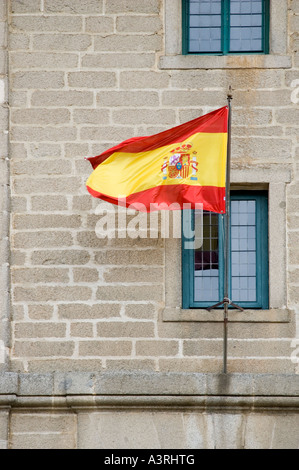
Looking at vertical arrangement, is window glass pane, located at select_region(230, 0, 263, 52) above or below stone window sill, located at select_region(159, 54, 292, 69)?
above

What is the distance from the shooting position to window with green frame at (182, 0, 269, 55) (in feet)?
41.5

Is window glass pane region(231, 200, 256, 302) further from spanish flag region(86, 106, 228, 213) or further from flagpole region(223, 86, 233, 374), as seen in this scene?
spanish flag region(86, 106, 228, 213)

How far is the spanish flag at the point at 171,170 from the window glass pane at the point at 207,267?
0.75m

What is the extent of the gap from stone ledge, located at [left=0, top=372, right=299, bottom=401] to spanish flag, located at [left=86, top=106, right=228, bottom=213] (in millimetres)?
1635

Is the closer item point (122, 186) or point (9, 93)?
point (122, 186)

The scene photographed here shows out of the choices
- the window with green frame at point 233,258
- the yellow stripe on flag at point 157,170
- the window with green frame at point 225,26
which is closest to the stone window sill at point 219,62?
the window with green frame at point 225,26

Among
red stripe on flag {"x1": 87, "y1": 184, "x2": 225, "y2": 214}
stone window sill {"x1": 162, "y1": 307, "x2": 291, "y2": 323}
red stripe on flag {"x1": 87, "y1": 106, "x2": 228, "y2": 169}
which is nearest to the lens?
red stripe on flag {"x1": 87, "y1": 184, "x2": 225, "y2": 214}

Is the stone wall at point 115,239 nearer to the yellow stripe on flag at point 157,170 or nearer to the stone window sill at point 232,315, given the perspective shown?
the stone window sill at point 232,315

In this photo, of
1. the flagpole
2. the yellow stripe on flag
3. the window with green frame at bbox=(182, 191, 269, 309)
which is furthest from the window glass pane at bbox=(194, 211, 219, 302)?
the yellow stripe on flag

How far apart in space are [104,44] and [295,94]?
2.02 m

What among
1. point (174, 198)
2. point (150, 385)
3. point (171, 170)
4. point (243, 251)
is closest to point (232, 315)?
point (243, 251)

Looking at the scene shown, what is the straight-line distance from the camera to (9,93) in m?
12.5

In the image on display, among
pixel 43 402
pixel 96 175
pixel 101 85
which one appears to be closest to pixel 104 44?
pixel 101 85

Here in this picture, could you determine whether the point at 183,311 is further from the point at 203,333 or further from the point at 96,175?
the point at 96,175
